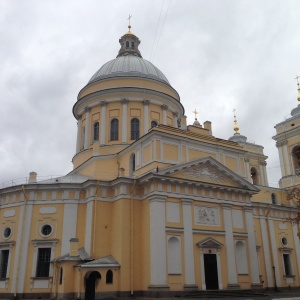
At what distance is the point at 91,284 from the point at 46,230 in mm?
4912

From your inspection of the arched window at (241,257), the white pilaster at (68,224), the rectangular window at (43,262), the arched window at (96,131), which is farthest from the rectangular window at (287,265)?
the rectangular window at (43,262)

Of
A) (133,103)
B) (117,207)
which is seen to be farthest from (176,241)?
(133,103)

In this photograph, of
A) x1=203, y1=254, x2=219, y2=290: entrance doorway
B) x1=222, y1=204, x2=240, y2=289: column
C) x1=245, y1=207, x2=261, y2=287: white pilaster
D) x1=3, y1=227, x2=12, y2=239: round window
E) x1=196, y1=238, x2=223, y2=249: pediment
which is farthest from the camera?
x1=245, y1=207, x2=261, y2=287: white pilaster

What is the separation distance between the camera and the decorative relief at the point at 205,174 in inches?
941

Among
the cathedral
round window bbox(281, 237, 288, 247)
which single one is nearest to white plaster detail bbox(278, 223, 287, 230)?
round window bbox(281, 237, 288, 247)

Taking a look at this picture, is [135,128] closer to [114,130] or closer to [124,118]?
[124,118]

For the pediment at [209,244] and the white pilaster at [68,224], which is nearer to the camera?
the pediment at [209,244]

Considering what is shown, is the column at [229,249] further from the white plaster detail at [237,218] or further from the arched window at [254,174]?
the arched window at [254,174]

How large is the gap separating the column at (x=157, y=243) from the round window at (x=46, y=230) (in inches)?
263

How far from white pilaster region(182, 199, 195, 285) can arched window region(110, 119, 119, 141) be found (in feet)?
30.2

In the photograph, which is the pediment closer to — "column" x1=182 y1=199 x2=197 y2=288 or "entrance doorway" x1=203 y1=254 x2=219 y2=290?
"entrance doorway" x1=203 y1=254 x2=219 y2=290

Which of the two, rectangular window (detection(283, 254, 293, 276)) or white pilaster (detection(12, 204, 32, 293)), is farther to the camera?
rectangular window (detection(283, 254, 293, 276))

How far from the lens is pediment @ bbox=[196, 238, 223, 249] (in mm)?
22855

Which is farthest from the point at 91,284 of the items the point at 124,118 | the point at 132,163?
the point at 124,118
